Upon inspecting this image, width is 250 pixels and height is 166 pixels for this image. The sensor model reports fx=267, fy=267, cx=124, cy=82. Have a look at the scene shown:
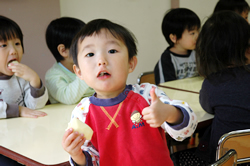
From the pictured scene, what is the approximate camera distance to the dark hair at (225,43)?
1383 millimetres

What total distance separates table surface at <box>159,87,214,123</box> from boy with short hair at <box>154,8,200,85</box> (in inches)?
24.8

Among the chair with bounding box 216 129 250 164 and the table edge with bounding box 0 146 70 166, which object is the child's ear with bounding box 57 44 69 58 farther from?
the chair with bounding box 216 129 250 164

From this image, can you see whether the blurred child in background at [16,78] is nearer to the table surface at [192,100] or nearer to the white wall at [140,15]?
the table surface at [192,100]

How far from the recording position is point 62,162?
33.2 inches

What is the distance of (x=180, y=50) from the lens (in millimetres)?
2570

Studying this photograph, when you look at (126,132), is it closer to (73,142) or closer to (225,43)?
(73,142)

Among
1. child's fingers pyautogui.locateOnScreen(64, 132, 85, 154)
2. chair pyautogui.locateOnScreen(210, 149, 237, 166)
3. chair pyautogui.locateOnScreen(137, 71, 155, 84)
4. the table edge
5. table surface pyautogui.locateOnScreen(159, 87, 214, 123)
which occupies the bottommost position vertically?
chair pyautogui.locateOnScreen(137, 71, 155, 84)

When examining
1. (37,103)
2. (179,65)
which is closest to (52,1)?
(179,65)

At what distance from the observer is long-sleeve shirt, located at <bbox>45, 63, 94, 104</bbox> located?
5.13ft

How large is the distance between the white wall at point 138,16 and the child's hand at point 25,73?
1986 mm

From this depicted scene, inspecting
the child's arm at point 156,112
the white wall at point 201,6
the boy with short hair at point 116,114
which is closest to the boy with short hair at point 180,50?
the boy with short hair at point 116,114

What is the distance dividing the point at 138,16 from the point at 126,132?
11.3ft

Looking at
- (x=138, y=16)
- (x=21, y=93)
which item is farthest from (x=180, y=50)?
(x=138, y=16)

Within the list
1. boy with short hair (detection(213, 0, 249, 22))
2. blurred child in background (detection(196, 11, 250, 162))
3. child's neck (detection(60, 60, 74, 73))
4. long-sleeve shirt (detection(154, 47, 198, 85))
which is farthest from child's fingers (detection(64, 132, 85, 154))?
boy with short hair (detection(213, 0, 249, 22))
